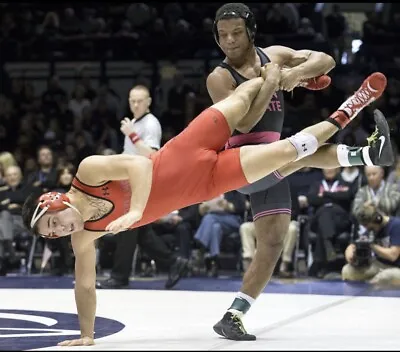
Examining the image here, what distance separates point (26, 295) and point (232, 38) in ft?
9.40

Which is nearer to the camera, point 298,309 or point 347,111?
point 347,111

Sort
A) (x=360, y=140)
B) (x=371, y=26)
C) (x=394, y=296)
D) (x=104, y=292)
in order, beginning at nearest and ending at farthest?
1. (x=394, y=296)
2. (x=104, y=292)
3. (x=360, y=140)
4. (x=371, y=26)

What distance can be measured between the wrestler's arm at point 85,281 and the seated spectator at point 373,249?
3.58 meters

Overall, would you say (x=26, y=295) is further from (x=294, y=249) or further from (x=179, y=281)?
(x=294, y=249)

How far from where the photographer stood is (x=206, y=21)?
39.3 ft

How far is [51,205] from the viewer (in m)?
3.95

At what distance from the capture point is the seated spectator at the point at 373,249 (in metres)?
7.35

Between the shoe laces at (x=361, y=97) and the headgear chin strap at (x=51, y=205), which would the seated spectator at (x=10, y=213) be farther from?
the shoe laces at (x=361, y=97)

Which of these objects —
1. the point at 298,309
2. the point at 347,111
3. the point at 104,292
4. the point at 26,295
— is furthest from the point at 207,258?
the point at 347,111

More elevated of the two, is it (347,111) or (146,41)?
(146,41)

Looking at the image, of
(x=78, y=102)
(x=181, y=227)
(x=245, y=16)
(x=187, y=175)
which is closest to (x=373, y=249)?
Result: (x=181, y=227)

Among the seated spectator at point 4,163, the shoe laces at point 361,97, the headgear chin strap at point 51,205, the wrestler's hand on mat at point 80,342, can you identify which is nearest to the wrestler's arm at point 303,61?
the shoe laces at point 361,97

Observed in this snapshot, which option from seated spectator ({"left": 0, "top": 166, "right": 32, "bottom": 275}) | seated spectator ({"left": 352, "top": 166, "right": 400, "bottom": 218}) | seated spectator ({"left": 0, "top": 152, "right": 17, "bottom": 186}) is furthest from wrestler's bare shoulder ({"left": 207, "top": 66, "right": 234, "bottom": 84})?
seated spectator ({"left": 0, "top": 152, "right": 17, "bottom": 186})

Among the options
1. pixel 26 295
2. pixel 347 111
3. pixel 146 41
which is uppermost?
pixel 146 41
